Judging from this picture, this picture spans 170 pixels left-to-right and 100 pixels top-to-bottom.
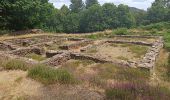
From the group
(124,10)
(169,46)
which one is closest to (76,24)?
(124,10)

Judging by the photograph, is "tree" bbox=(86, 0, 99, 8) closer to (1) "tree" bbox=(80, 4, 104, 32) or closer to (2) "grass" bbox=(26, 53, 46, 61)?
(1) "tree" bbox=(80, 4, 104, 32)

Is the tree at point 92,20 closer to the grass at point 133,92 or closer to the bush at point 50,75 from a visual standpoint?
the bush at point 50,75

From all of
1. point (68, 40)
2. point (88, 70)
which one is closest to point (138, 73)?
point (88, 70)

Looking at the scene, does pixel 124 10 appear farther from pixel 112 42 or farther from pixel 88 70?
pixel 88 70

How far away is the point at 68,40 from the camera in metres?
22.0

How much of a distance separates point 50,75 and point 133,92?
2646 millimetres

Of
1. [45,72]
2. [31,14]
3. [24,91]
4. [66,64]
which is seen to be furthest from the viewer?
[31,14]

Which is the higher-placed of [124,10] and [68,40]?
[124,10]

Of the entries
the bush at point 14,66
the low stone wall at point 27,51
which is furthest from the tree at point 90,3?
the bush at point 14,66

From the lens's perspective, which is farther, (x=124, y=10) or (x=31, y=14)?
(x=124, y=10)

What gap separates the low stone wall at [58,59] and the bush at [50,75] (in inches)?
140

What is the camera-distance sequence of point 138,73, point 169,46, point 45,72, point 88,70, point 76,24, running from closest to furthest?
1. point 45,72
2. point 138,73
3. point 88,70
4. point 169,46
5. point 76,24

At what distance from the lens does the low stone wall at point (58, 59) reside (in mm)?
11323

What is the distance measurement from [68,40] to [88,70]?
37.9 feet
